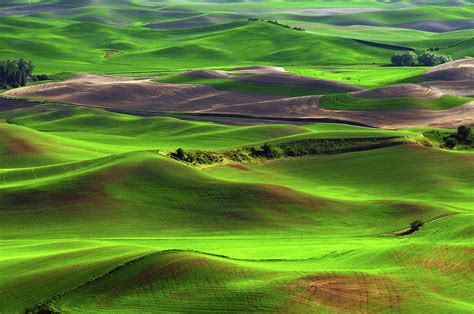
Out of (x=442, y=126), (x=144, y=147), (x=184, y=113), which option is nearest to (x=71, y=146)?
(x=144, y=147)

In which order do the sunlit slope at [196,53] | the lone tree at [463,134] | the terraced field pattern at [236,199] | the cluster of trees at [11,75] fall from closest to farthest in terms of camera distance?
the terraced field pattern at [236,199] → the lone tree at [463,134] → the cluster of trees at [11,75] → the sunlit slope at [196,53]

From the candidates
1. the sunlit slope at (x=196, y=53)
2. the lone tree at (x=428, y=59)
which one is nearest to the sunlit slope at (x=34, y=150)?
the sunlit slope at (x=196, y=53)

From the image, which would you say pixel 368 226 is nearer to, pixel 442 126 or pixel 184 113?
pixel 442 126

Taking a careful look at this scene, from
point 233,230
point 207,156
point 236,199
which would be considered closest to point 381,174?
point 207,156

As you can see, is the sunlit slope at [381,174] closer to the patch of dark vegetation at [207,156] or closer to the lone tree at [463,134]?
the patch of dark vegetation at [207,156]

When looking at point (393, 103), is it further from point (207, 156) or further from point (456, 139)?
point (207, 156)

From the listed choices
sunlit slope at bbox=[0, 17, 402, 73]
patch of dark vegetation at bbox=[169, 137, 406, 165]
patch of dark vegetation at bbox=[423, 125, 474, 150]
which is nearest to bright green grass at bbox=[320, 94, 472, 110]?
patch of dark vegetation at bbox=[423, 125, 474, 150]

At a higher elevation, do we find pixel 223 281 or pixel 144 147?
pixel 223 281
